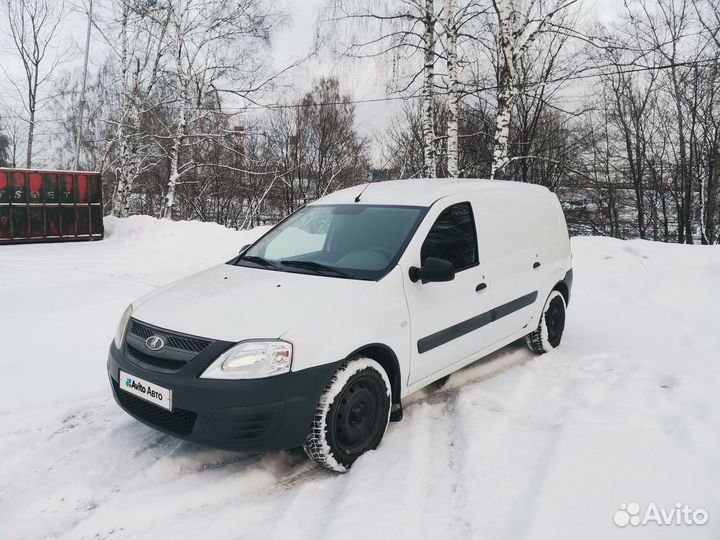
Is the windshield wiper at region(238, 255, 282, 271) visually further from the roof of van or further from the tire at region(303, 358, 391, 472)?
the tire at region(303, 358, 391, 472)

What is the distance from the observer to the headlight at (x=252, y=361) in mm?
2420

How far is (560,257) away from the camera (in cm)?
500

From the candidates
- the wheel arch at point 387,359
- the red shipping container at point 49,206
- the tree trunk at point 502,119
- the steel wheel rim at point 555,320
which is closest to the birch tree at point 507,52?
the tree trunk at point 502,119

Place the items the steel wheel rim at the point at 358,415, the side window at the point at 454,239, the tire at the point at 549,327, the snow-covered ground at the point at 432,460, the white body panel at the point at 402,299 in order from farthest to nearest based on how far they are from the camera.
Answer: the tire at the point at 549,327 → the side window at the point at 454,239 → the steel wheel rim at the point at 358,415 → the white body panel at the point at 402,299 → the snow-covered ground at the point at 432,460

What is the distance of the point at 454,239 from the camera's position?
11.8ft

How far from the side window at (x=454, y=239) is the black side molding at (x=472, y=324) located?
1.38 feet

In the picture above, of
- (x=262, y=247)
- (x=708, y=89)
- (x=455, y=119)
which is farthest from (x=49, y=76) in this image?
(x=708, y=89)

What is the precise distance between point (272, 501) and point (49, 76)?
2649cm

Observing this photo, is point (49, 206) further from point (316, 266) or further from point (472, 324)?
point (472, 324)

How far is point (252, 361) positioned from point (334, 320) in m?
0.49

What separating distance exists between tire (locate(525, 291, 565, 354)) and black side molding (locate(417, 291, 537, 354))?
0.40 metres

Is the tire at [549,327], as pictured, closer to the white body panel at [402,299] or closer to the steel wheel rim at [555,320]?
the steel wheel rim at [555,320]

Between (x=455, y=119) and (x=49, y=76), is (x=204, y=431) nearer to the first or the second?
(x=455, y=119)

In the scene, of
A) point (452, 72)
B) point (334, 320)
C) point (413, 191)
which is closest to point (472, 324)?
point (413, 191)
